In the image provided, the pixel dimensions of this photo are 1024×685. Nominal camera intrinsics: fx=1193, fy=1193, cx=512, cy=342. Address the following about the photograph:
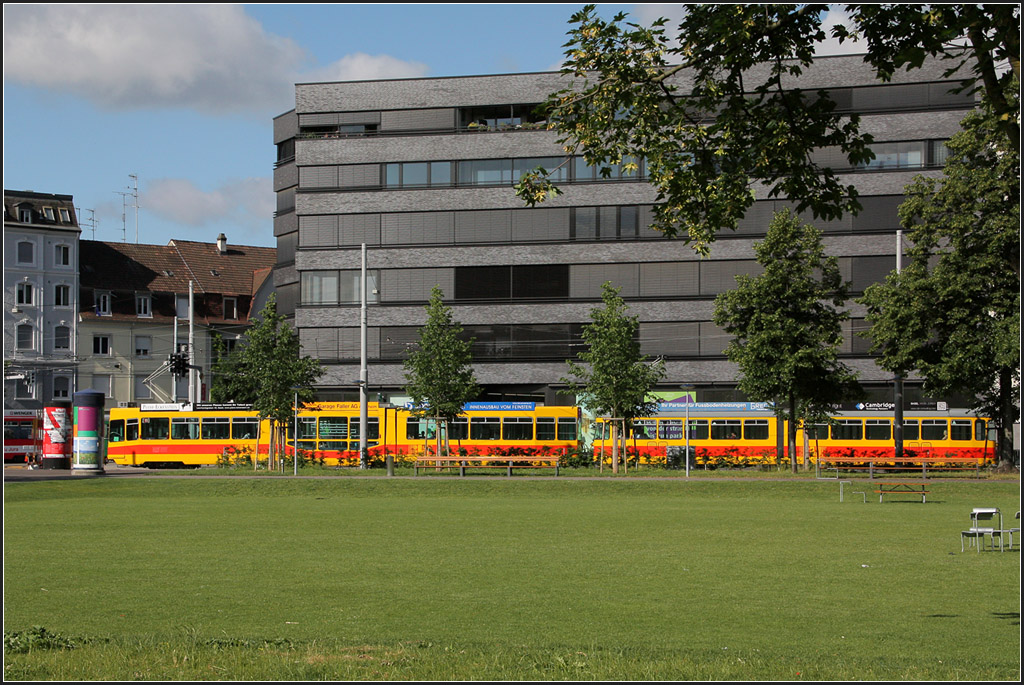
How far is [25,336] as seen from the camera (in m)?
86.4

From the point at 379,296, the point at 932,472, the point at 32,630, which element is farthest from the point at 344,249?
the point at 32,630

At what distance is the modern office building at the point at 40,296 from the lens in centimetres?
8512

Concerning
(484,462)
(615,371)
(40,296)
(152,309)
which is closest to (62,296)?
(40,296)

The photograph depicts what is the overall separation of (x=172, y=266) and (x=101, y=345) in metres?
10.6

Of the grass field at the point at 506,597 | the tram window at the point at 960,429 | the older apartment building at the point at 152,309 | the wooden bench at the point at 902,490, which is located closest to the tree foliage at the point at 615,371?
the wooden bench at the point at 902,490

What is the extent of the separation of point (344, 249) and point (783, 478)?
3516 centimetres

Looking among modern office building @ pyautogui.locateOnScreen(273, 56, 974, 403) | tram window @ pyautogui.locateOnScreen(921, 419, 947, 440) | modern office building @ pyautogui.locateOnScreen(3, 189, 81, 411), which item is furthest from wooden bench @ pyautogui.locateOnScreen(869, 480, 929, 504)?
modern office building @ pyautogui.locateOnScreen(3, 189, 81, 411)

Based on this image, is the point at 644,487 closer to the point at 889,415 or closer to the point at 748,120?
the point at 889,415

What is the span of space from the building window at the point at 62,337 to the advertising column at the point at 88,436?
42.0 m

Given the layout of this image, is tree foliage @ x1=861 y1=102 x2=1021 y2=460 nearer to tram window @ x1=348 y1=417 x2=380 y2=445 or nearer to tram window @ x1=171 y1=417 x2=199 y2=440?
tram window @ x1=348 y1=417 x2=380 y2=445

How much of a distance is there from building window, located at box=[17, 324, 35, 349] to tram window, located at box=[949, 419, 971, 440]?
6391cm

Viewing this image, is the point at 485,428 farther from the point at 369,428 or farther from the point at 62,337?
the point at 62,337

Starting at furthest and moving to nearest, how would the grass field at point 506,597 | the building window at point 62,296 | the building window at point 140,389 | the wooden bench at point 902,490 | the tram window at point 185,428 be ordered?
the building window at point 140,389 → the building window at point 62,296 → the tram window at point 185,428 → the wooden bench at point 902,490 → the grass field at point 506,597

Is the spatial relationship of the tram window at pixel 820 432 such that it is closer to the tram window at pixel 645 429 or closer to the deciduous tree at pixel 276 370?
the tram window at pixel 645 429
